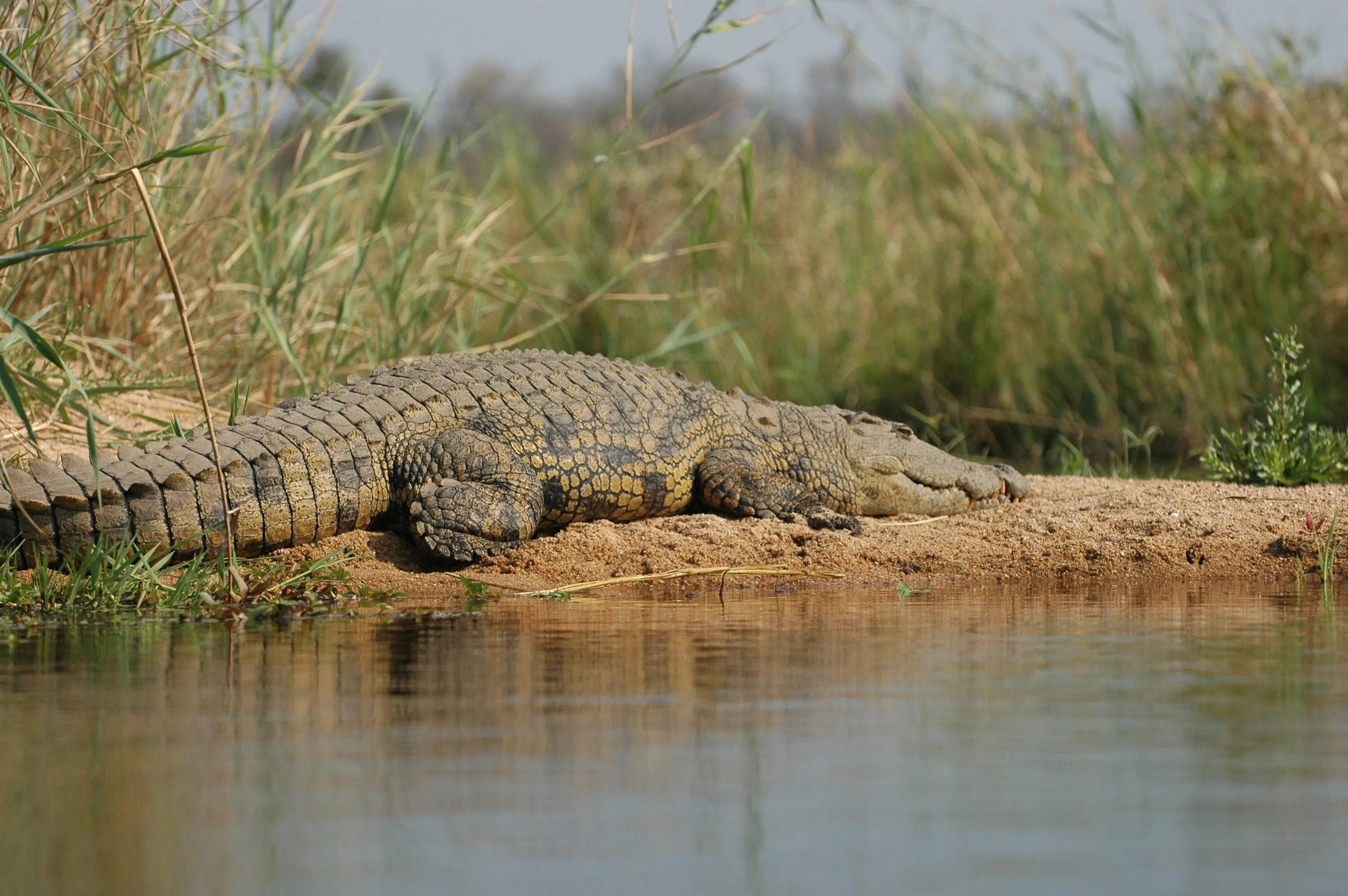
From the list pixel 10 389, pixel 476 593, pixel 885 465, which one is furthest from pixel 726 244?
pixel 10 389

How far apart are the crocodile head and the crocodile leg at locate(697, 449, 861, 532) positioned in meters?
0.52

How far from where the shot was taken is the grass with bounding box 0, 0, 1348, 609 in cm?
684

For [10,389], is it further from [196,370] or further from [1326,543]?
[1326,543]

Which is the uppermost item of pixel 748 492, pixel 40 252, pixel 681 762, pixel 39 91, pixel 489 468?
pixel 39 91

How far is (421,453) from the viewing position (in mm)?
6223

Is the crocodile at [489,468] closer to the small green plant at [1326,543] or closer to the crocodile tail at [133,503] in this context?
the crocodile tail at [133,503]

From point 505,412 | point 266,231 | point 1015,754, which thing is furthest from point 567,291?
point 1015,754

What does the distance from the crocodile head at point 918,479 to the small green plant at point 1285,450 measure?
40.3 inches

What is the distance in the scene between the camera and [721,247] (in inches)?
417

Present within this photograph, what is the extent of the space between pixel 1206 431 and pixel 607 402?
15.0 ft

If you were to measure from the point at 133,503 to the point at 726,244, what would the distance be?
10.4 feet

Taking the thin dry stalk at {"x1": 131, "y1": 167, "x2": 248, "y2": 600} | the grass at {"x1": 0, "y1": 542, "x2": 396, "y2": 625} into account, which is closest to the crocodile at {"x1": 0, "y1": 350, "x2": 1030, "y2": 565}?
the grass at {"x1": 0, "y1": 542, "x2": 396, "y2": 625}

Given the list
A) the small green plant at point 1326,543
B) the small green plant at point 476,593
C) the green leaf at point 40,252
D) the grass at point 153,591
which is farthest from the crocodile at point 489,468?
the small green plant at point 1326,543

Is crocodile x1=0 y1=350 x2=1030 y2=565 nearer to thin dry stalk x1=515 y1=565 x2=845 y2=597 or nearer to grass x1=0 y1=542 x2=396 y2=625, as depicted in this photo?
grass x1=0 y1=542 x2=396 y2=625
